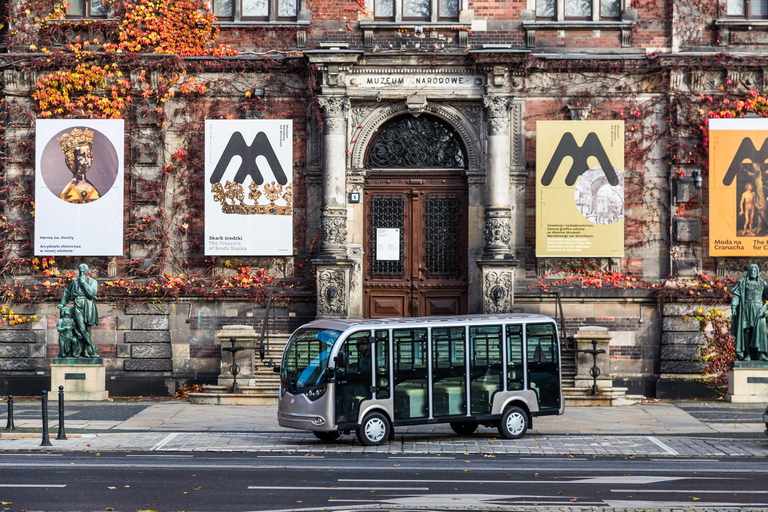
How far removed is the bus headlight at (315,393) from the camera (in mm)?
15286

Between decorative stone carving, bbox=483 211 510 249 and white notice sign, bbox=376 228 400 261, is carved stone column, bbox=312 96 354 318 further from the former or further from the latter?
decorative stone carving, bbox=483 211 510 249

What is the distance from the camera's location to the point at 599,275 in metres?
23.0

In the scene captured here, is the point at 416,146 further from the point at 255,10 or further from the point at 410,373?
the point at 410,373

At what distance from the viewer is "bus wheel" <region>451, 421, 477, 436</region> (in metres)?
16.9

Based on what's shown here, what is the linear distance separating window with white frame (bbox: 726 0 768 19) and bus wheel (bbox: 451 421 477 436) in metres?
12.5

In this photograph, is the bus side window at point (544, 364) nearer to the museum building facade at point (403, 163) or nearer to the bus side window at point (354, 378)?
the bus side window at point (354, 378)

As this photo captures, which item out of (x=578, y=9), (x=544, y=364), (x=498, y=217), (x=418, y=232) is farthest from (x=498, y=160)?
(x=544, y=364)

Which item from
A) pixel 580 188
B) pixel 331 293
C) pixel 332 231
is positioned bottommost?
pixel 331 293

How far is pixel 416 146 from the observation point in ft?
77.0

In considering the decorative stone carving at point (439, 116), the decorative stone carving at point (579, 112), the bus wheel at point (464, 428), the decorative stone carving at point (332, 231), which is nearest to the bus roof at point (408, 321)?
the bus wheel at point (464, 428)

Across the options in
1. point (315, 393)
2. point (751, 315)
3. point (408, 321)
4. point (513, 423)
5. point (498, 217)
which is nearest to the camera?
point (315, 393)

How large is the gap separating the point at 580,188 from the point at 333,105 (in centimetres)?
600

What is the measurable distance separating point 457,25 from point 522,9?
1.63 metres

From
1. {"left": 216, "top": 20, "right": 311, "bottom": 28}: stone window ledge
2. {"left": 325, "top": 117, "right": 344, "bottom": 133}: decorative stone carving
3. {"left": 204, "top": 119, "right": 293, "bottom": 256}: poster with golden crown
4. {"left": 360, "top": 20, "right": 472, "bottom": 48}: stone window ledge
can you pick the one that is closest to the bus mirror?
{"left": 204, "top": 119, "right": 293, "bottom": 256}: poster with golden crown
